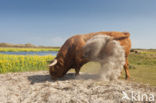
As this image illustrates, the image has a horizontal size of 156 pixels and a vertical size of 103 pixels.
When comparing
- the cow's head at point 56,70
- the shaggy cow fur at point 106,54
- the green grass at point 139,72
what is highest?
the shaggy cow fur at point 106,54

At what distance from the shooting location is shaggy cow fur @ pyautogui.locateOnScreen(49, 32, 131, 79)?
5827mm

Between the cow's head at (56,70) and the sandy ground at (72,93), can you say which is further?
the cow's head at (56,70)

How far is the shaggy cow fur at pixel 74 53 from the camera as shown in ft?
19.1

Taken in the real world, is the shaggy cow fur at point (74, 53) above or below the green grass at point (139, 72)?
above

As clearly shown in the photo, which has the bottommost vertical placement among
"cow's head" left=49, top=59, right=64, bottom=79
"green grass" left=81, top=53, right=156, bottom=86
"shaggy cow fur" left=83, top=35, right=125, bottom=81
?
"green grass" left=81, top=53, right=156, bottom=86

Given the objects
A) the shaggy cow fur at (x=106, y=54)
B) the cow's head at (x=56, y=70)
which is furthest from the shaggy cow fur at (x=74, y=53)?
the shaggy cow fur at (x=106, y=54)

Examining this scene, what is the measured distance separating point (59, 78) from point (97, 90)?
2.60m

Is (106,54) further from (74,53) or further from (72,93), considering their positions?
(72,93)

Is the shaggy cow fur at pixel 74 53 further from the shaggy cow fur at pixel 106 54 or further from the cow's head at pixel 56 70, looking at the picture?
the shaggy cow fur at pixel 106 54

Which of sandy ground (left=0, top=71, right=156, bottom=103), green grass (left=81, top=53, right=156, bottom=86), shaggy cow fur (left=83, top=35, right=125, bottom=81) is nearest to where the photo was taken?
sandy ground (left=0, top=71, right=156, bottom=103)

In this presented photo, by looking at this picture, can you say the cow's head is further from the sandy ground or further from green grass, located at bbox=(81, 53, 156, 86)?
green grass, located at bbox=(81, 53, 156, 86)

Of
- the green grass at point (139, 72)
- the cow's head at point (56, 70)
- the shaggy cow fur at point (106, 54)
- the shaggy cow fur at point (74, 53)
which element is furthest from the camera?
the cow's head at point (56, 70)

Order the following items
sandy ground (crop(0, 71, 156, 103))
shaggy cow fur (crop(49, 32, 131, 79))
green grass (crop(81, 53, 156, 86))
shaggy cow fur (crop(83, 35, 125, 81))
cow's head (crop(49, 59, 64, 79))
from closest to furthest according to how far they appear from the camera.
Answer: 1. sandy ground (crop(0, 71, 156, 103))
2. shaggy cow fur (crop(83, 35, 125, 81))
3. shaggy cow fur (crop(49, 32, 131, 79))
4. green grass (crop(81, 53, 156, 86))
5. cow's head (crop(49, 59, 64, 79))

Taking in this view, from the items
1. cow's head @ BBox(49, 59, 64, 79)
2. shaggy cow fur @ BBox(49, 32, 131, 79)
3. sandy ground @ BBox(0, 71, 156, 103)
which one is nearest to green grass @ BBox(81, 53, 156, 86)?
shaggy cow fur @ BBox(49, 32, 131, 79)
